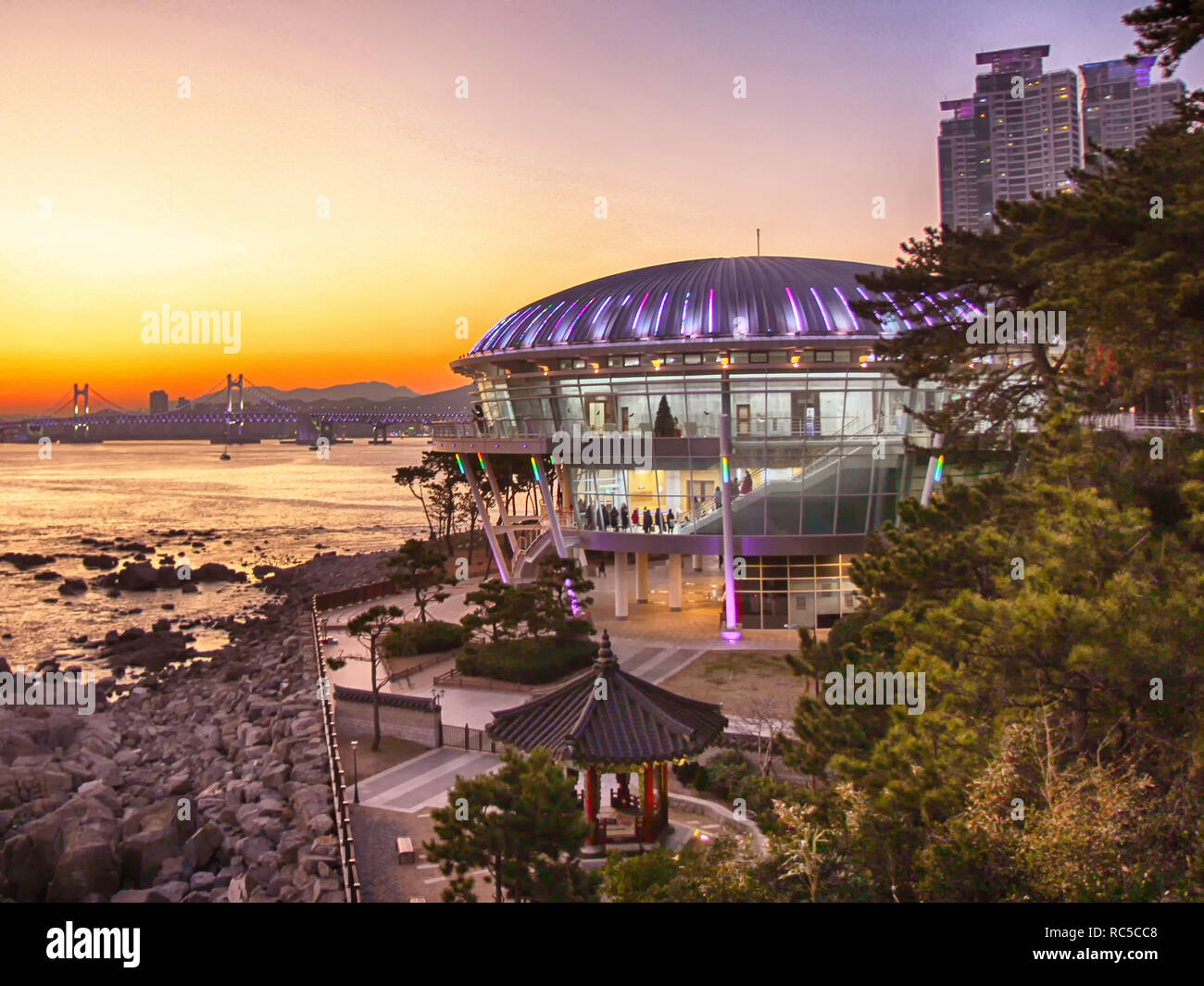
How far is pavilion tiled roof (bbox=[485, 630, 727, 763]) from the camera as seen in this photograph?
17.4m

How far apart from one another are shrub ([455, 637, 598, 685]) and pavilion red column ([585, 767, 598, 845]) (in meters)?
12.2

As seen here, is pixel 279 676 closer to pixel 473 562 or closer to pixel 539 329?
pixel 539 329

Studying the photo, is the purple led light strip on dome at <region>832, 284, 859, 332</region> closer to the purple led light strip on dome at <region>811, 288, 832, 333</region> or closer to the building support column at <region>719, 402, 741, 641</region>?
the purple led light strip on dome at <region>811, 288, 832, 333</region>

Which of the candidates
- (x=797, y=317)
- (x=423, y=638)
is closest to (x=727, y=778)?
(x=423, y=638)

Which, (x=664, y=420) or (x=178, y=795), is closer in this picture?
(x=178, y=795)

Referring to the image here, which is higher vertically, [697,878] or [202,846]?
[697,878]

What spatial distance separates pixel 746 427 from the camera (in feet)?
128

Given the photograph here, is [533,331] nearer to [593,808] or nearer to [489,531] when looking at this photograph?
[489,531]

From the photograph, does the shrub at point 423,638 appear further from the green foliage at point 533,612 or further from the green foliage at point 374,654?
the green foliage at point 533,612

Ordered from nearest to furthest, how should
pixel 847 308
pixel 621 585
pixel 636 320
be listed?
pixel 847 308, pixel 636 320, pixel 621 585

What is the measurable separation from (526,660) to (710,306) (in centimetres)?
1676

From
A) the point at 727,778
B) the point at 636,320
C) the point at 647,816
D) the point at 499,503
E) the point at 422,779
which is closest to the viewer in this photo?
the point at 647,816

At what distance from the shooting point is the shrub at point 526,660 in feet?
103

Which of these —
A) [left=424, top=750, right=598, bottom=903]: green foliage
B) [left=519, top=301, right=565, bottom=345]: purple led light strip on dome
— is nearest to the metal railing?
[left=424, top=750, right=598, bottom=903]: green foliage
